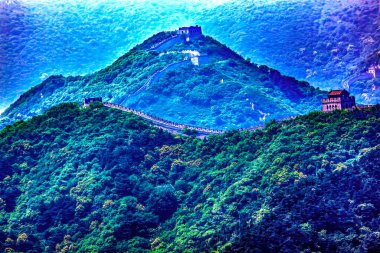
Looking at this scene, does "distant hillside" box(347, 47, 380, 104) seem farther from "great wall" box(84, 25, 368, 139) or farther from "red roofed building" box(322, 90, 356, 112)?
"red roofed building" box(322, 90, 356, 112)

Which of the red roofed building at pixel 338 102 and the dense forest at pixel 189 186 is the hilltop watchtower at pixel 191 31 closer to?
the dense forest at pixel 189 186

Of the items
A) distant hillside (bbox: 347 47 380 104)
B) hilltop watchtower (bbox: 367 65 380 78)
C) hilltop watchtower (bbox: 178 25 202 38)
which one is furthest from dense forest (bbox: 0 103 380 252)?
hilltop watchtower (bbox: 367 65 380 78)

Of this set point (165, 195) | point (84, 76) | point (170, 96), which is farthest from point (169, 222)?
point (84, 76)

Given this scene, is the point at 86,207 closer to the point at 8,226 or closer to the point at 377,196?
the point at 8,226

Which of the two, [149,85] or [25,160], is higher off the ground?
[149,85]

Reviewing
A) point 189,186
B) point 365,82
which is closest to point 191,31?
point 365,82

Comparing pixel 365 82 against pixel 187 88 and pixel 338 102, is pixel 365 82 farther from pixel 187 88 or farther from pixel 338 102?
pixel 338 102
